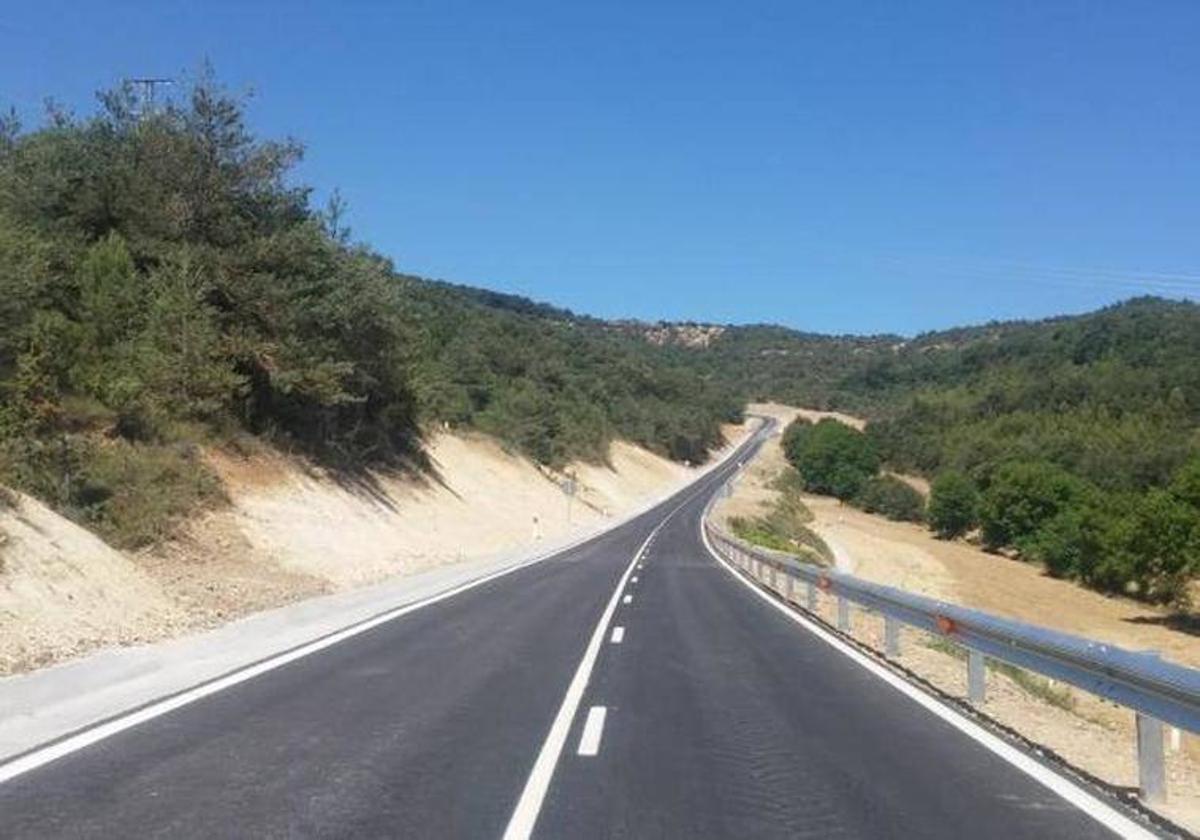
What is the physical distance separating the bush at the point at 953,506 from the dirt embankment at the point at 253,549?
152ft

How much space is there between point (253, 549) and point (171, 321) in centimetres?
792

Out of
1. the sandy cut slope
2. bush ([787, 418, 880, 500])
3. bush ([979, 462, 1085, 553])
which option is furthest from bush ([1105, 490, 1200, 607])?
bush ([787, 418, 880, 500])

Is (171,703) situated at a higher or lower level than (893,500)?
lower

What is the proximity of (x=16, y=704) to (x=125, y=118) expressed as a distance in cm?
3393

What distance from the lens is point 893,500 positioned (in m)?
125

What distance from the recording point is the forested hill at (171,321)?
24.2 metres

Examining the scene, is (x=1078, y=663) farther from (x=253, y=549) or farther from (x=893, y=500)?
(x=893, y=500)

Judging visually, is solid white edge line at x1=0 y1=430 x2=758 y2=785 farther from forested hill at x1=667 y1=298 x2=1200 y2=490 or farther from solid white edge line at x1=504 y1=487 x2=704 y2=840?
forested hill at x1=667 y1=298 x2=1200 y2=490

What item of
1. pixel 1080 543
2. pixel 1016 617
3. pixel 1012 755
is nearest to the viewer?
pixel 1012 755

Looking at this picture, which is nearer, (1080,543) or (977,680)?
(977,680)

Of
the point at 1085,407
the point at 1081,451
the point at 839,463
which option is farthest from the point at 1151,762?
the point at 839,463

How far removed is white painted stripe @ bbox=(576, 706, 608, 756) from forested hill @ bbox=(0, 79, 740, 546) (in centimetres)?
1177

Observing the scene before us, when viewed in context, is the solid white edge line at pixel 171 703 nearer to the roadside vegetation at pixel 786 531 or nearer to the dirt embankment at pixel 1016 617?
the dirt embankment at pixel 1016 617

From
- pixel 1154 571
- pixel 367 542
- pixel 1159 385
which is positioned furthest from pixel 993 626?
pixel 1159 385
